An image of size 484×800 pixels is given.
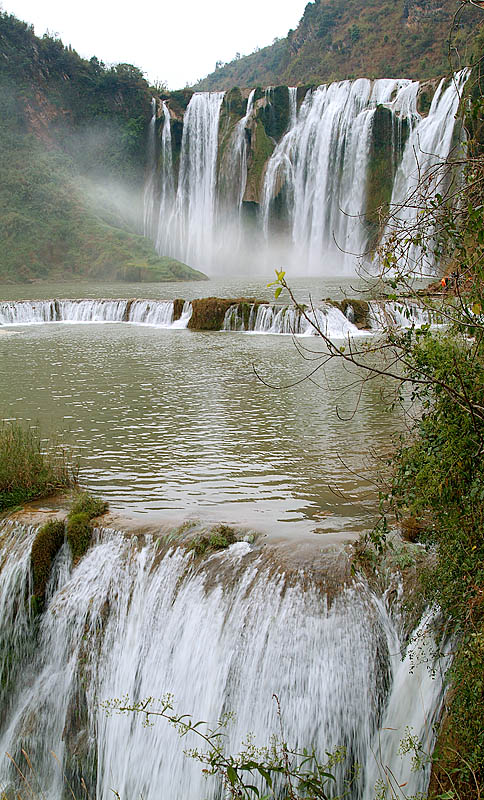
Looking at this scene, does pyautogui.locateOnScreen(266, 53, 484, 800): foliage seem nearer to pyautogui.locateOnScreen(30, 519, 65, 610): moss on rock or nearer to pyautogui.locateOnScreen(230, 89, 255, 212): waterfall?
pyautogui.locateOnScreen(30, 519, 65, 610): moss on rock

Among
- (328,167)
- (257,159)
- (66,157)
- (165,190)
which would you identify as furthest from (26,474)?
(66,157)

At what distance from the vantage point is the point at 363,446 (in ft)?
26.1

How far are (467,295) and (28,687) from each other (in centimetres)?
446

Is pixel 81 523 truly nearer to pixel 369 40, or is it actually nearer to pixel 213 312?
pixel 213 312

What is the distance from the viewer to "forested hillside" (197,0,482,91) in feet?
188

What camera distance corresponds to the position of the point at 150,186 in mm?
50469

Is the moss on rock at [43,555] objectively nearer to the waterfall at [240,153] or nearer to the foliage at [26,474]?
the foliage at [26,474]

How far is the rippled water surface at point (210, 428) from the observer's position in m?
6.46

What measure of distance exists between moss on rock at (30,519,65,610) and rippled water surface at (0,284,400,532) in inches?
30.9

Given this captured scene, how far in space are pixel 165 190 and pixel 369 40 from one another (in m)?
31.8

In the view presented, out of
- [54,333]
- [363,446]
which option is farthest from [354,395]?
[54,333]

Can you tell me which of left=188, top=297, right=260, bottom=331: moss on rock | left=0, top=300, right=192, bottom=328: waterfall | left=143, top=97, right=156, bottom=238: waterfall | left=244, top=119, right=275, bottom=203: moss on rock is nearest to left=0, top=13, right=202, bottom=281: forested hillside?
left=143, top=97, right=156, bottom=238: waterfall

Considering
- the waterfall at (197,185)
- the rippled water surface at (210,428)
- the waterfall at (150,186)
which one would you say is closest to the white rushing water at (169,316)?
the rippled water surface at (210,428)

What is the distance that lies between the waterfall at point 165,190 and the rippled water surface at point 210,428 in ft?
113
